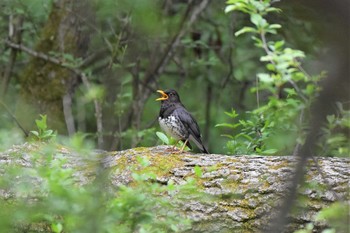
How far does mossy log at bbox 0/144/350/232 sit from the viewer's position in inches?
200

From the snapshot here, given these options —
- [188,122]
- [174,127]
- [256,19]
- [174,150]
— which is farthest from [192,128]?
[256,19]

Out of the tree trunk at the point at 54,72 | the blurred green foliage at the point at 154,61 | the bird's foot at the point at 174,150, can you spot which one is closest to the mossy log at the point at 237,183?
the bird's foot at the point at 174,150

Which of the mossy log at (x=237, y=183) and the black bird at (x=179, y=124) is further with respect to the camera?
the black bird at (x=179, y=124)

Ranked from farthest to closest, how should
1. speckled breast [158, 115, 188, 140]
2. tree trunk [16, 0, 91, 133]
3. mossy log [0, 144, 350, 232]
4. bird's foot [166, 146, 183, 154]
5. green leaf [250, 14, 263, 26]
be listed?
1. tree trunk [16, 0, 91, 133]
2. speckled breast [158, 115, 188, 140]
3. bird's foot [166, 146, 183, 154]
4. mossy log [0, 144, 350, 232]
5. green leaf [250, 14, 263, 26]

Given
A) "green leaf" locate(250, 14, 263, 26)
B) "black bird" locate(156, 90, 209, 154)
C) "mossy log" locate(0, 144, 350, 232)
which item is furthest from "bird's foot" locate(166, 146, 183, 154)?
"green leaf" locate(250, 14, 263, 26)

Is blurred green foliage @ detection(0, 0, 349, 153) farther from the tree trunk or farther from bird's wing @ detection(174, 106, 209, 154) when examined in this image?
bird's wing @ detection(174, 106, 209, 154)

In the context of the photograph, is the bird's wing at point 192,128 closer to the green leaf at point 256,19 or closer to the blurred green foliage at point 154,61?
the blurred green foliage at point 154,61

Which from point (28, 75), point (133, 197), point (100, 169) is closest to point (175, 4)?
point (28, 75)

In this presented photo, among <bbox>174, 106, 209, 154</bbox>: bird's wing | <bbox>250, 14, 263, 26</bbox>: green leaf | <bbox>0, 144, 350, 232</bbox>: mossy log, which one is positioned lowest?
<bbox>174, 106, 209, 154</bbox>: bird's wing

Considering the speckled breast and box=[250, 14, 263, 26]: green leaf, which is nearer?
box=[250, 14, 263, 26]: green leaf

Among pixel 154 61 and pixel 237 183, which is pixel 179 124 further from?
pixel 154 61

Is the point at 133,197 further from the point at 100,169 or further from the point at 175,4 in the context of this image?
the point at 175,4

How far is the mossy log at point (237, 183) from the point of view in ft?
16.7

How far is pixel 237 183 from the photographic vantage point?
17.7 ft
